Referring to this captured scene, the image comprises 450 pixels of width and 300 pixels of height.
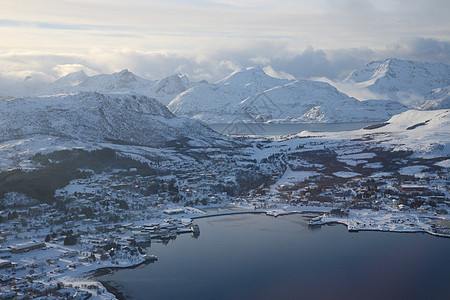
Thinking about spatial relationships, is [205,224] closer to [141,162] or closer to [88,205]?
[88,205]

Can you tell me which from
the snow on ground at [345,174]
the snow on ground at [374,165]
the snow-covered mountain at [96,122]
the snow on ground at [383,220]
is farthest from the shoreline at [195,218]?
the snow-covered mountain at [96,122]

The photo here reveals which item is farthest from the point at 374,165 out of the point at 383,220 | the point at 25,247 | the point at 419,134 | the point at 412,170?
the point at 25,247

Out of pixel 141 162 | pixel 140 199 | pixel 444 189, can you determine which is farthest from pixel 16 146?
pixel 444 189

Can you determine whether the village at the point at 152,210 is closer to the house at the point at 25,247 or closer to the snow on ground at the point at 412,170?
A: the house at the point at 25,247

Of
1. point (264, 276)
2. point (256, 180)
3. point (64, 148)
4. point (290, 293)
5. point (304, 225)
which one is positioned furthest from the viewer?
point (64, 148)

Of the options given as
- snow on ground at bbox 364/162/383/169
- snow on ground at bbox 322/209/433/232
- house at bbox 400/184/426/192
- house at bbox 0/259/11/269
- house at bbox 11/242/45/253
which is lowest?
house at bbox 0/259/11/269

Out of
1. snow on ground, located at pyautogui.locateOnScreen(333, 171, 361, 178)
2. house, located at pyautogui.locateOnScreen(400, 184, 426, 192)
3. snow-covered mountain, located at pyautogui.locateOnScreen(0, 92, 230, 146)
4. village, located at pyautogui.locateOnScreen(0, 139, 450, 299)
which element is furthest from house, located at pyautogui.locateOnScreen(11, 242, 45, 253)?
snow-covered mountain, located at pyautogui.locateOnScreen(0, 92, 230, 146)

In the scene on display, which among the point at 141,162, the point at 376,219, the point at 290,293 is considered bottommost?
the point at 290,293

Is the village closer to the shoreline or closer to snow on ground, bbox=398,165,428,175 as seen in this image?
the shoreline
